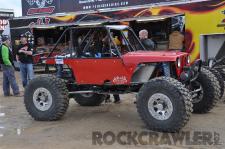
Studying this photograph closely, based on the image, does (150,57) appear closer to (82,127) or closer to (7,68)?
(82,127)

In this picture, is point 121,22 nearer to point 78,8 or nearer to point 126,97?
point 126,97

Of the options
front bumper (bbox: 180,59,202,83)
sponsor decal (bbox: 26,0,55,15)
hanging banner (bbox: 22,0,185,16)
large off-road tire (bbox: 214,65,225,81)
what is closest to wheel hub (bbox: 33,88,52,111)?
front bumper (bbox: 180,59,202,83)

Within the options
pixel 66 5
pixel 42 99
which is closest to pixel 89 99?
pixel 42 99

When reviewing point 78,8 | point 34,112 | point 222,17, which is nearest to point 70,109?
point 34,112

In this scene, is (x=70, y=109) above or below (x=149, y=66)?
below

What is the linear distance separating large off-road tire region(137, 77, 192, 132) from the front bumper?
0.57 m

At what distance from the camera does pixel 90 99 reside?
9.91 m


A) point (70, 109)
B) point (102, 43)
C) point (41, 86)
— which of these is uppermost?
point (102, 43)

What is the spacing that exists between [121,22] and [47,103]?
854 cm

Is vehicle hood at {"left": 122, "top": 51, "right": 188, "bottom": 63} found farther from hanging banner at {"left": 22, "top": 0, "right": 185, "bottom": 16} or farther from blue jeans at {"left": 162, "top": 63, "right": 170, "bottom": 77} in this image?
hanging banner at {"left": 22, "top": 0, "right": 185, "bottom": 16}

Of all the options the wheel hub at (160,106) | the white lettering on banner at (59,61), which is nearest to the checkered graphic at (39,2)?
the white lettering on banner at (59,61)

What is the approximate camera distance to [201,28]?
1484 cm

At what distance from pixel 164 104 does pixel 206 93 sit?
167 cm

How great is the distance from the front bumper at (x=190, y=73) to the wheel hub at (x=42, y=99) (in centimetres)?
236
